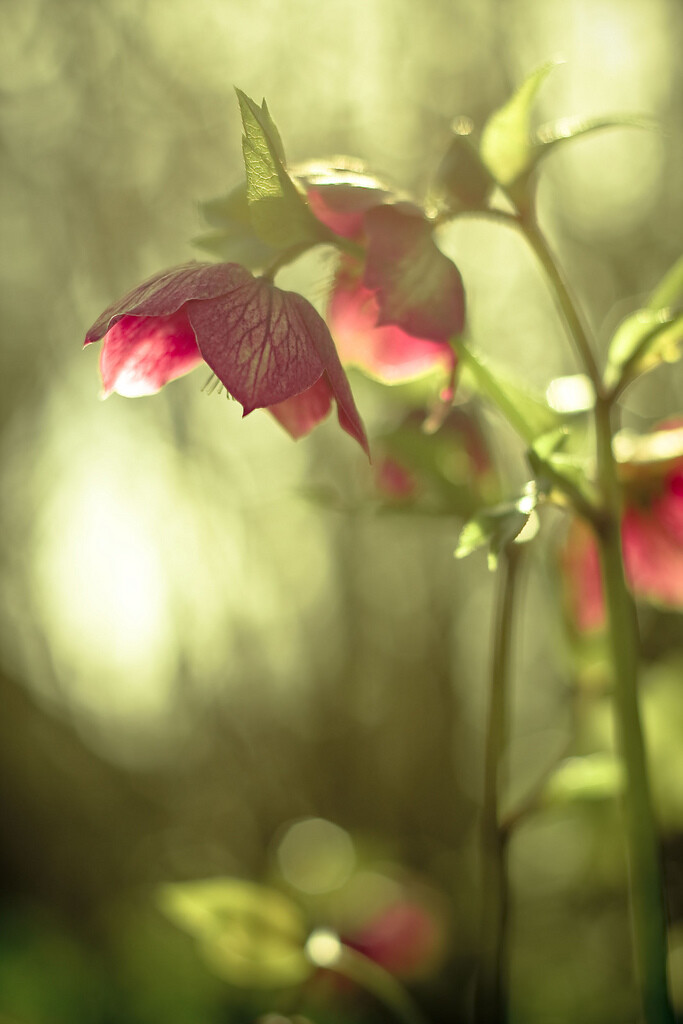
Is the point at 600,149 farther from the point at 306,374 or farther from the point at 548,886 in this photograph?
the point at 306,374

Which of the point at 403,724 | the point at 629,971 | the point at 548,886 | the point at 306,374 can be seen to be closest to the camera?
the point at 306,374

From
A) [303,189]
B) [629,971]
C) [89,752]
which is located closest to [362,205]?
[303,189]

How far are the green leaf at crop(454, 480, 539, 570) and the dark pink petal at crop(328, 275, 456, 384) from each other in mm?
143

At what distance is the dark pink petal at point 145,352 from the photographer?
0.47 metres

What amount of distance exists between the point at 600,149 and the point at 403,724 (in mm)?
1826

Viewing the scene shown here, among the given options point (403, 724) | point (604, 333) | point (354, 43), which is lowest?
point (403, 724)

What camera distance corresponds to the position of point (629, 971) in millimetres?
1340

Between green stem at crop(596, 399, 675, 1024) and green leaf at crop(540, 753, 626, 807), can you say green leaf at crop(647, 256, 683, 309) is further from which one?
green leaf at crop(540, 753, 626, 807)

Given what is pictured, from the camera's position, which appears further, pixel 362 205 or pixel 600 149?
pixel 600 149

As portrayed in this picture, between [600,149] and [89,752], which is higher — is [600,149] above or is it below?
above

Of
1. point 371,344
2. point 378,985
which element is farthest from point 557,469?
point 378,985

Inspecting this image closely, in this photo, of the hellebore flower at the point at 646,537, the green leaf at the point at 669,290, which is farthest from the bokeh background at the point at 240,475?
the green leaf at the point at 669,290

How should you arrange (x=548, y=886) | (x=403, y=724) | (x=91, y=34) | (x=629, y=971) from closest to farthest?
(x=629, y=971), (x=548, y=886), (x=91, y=34), (x=403, y=724)

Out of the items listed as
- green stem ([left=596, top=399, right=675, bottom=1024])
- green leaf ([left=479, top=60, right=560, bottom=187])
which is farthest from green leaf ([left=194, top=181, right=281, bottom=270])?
green stem ([left=596, top=399, right=675, bottom=1024])
